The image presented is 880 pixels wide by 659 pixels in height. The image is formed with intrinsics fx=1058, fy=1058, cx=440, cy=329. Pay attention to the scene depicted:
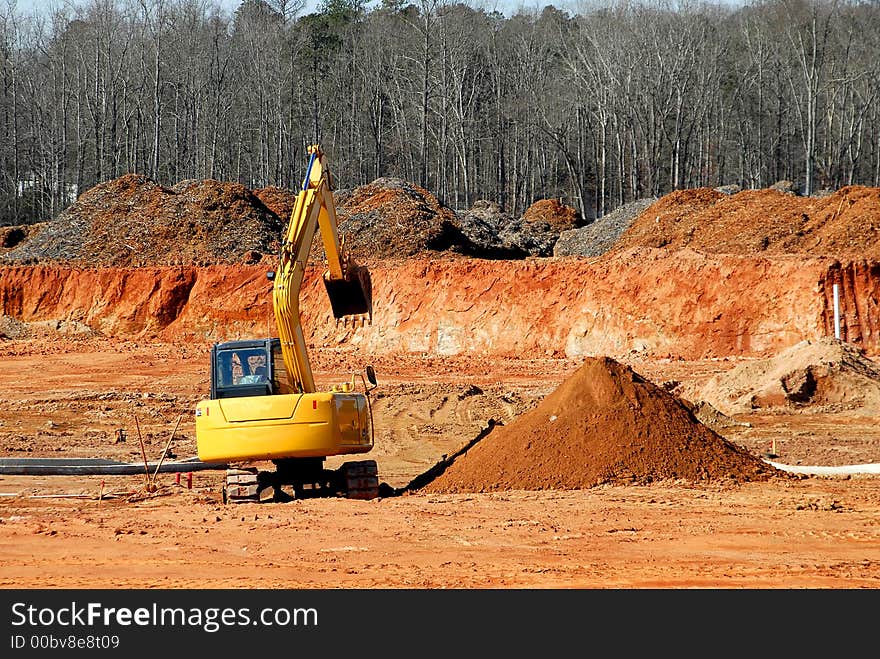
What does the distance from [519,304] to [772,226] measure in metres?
7.75

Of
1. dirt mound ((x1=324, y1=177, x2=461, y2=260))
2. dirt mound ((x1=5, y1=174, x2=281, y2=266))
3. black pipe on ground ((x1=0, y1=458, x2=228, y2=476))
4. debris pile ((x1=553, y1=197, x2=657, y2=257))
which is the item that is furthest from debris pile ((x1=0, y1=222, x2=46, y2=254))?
black pipe on ground ((x1=0, y1=458, x2=228, y2=476))

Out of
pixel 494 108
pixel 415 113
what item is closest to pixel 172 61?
pixel 415 113

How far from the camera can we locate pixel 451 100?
179ft

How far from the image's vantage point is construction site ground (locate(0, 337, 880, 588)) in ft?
26.7

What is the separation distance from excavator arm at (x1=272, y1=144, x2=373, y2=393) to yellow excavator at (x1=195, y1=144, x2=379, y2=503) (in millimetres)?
12

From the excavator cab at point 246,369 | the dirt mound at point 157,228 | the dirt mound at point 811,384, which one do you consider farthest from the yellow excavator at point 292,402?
the dirt mound at point 157,228

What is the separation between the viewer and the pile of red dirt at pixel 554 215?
157ft

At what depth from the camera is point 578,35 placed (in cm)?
6250

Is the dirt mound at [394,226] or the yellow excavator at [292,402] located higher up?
the dirt mound at [394,226]

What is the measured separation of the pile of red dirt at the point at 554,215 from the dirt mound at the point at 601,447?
115 ft

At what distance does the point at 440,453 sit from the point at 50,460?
6.05 meters

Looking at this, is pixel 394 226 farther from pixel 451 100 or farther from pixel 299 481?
pixel 299 481

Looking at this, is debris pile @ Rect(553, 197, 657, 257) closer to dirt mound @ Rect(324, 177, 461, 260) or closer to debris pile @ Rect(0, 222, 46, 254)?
dirt mound @ Rect(324, 177, 461, 260)

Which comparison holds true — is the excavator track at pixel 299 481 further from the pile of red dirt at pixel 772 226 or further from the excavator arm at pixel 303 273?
the pile of red dirt at pixel 772 226
